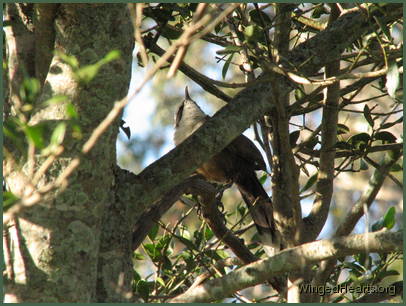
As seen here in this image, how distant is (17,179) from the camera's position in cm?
260

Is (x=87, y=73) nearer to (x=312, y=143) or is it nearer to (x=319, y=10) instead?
(x=312, y=143)

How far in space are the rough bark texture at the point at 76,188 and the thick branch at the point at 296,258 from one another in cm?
42

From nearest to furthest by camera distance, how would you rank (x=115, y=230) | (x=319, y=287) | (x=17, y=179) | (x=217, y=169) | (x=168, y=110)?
1. (x=17, y=179)
2. (x=115, y=230)
3. (x=319, y=287)
4. (x=217, y=169)
5. (x=168, y=110)

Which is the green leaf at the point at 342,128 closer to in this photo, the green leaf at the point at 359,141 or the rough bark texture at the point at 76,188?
the green leaf at the point at 359,141

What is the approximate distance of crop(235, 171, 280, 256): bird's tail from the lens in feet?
14.4

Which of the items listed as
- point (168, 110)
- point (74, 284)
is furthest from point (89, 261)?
point (168, 110)

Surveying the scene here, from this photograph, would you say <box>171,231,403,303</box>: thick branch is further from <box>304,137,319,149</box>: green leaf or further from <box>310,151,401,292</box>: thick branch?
<box>304,137,319,149</box>: green leaf

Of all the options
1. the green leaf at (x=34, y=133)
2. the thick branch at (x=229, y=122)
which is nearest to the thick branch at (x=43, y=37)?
the thick branch at (x=229, y=122)

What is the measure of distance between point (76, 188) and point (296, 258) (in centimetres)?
86

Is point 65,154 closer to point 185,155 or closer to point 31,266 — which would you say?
point 31,266

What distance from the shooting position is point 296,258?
2373 millimetres

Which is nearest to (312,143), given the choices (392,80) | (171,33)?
(171,33)

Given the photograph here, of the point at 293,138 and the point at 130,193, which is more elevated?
the point at 293,138

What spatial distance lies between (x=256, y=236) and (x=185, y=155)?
1.67m
